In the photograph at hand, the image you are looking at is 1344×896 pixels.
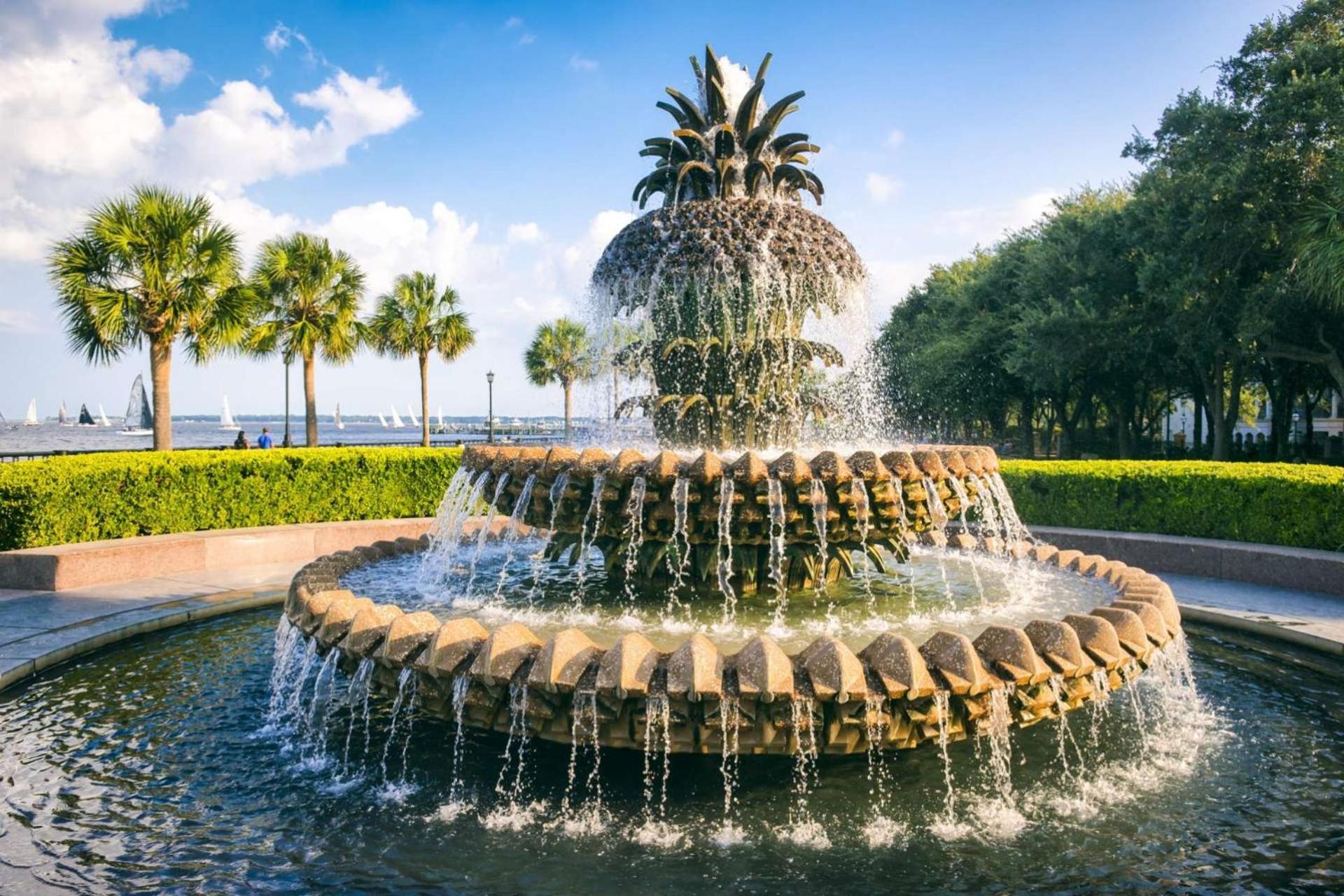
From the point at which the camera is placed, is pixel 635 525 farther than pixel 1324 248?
No

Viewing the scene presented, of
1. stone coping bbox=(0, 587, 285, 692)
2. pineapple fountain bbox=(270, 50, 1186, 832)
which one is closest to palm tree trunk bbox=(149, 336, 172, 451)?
stone coping bbox=(0, 587, 285, 692)

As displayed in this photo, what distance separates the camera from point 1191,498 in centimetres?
1233

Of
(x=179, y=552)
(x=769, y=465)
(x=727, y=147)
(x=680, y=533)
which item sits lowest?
(x=179, y=552)

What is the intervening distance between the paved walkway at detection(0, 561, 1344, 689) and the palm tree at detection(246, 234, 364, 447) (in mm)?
17261

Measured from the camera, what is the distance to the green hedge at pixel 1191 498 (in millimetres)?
11117

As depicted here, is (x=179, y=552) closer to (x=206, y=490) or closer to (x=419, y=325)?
(x=206, y=490)

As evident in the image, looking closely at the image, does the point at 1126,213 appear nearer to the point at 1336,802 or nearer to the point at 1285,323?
the point at 1285,323

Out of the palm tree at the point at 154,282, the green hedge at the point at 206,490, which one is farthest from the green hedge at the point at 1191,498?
the palm tree at the point at 154,282

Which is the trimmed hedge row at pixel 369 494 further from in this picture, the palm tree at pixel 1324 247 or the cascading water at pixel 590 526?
the cascading water at pixel 590 526

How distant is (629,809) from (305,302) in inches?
1082

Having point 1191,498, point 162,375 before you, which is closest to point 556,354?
point 162,375

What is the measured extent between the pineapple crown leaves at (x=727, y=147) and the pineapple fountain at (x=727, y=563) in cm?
2

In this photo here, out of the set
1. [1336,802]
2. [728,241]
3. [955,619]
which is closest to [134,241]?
[728,241]

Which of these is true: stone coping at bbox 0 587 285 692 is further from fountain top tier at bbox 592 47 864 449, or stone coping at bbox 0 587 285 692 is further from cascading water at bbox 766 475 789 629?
cascading water at bbox 766 475 789 629
